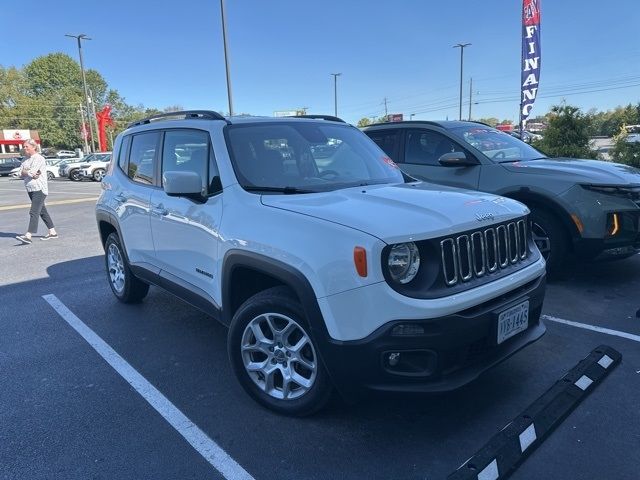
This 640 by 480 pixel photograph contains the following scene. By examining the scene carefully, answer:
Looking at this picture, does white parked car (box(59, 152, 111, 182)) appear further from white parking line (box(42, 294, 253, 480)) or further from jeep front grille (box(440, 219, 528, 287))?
jeep front grille (box(440, 219, 528, 287))

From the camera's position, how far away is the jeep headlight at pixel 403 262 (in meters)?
2.50

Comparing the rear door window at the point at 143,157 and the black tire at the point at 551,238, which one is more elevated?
the rear door window at the point at 143,157

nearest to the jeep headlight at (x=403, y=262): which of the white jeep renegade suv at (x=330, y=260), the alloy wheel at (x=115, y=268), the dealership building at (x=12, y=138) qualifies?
the white jeep renegade suv at (x=330, y=260)

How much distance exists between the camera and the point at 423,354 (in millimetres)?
2518

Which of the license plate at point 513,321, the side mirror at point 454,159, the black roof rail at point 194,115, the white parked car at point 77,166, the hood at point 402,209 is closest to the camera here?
the hood at point 402,209

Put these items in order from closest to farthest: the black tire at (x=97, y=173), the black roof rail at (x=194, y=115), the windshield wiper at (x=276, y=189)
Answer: the windshield wiper at (x=276, y=189)
the black roof rail at (x=194, y=115)
the black tire at (x=97, y=173)

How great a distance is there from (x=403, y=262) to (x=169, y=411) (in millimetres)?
1816

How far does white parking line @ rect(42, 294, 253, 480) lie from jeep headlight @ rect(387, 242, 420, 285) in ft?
4.19

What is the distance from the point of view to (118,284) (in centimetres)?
535

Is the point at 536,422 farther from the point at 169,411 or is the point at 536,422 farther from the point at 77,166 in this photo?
the point at 77,166

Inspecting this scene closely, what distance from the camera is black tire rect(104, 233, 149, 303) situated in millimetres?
5059

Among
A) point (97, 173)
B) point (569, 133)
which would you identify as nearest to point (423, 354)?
point (569, 133)

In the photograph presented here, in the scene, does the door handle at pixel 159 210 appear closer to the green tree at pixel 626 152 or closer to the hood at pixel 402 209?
the hood at pixel 402 209

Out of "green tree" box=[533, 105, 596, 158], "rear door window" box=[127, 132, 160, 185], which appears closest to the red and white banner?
"green tree" box=[533, 105, 596, 158]
